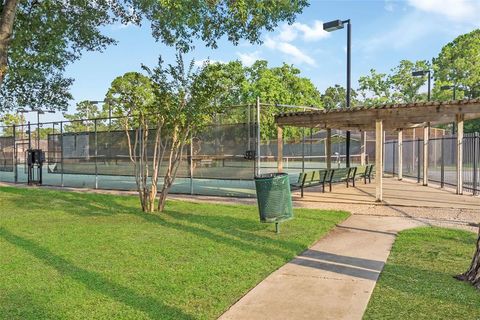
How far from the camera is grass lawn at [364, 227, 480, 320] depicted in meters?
4.10

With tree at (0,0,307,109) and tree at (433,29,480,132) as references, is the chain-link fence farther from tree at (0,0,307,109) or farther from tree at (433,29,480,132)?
tree at (433,29,480,132)

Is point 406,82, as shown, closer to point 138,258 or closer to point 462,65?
point 462,65

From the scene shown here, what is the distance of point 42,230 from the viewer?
8.12 meters

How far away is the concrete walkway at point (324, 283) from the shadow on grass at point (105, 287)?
577 millimetres

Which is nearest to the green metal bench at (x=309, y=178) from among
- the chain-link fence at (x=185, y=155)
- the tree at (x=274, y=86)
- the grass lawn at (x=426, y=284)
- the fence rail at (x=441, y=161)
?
the chain-link fence at (x=185, y=155)

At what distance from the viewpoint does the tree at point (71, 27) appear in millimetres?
10047

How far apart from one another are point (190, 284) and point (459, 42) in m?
48.6

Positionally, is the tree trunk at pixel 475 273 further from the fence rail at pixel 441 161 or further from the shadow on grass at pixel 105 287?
the fence rail at pixel 441 161

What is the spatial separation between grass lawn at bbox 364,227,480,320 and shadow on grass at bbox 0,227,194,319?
190cm

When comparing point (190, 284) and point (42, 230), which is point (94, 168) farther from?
point (190, 284)

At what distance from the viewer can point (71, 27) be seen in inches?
545

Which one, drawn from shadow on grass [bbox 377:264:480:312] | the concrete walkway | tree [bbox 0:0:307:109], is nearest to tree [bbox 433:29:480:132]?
tree [bbox 0:0:307:109]

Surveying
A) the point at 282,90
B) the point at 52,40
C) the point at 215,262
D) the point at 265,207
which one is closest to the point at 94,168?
the point at 52,40

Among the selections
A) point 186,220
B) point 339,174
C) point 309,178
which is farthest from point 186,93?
point 339,174
